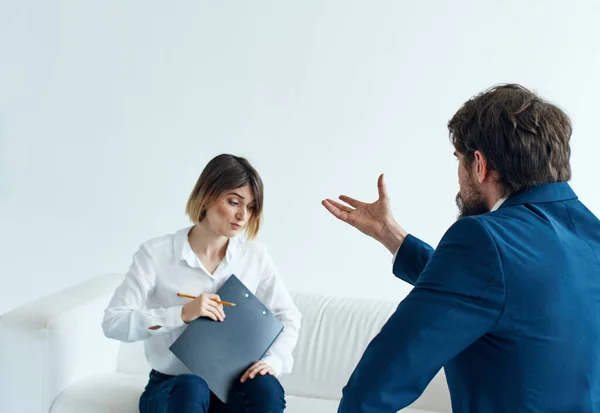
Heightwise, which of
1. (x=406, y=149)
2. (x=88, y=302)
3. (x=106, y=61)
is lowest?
(x=88, y=302)

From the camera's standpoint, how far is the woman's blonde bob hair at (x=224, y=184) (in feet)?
7.39

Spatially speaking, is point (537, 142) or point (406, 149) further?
point (406, 149)

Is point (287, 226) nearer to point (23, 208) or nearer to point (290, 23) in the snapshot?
point (290, 23)

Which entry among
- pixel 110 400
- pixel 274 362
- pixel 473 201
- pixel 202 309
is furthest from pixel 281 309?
pixel 473 201

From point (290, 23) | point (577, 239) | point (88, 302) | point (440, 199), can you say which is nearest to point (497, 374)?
point (577, 239)

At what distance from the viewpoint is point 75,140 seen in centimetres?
377

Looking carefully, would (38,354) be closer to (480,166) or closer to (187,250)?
(187,250)

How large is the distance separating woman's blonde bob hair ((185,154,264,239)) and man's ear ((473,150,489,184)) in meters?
1.01

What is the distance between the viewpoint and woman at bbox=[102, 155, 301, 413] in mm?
2100

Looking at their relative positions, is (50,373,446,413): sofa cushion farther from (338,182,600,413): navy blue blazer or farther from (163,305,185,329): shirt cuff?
(338,182,600,413): navy blue blazer

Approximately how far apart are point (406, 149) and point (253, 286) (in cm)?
126

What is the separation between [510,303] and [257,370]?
1.11 m

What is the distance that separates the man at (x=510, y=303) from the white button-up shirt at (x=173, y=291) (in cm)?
101

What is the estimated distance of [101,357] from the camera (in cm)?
265
